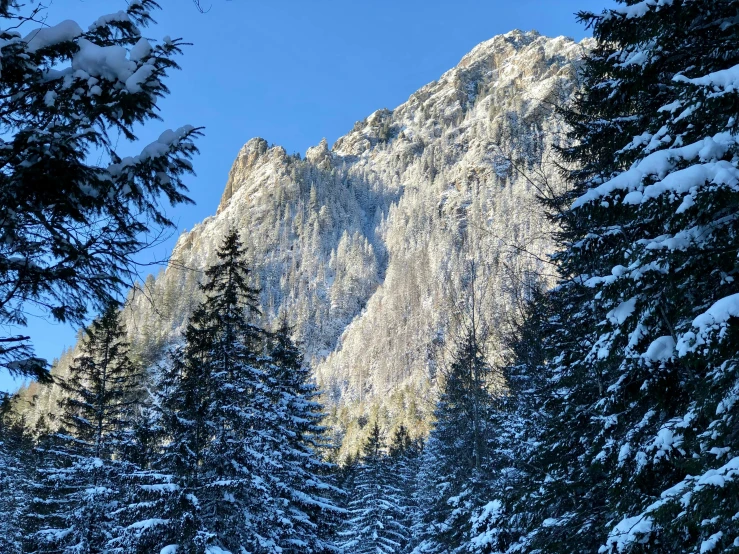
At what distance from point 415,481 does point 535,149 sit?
3259 centimetres

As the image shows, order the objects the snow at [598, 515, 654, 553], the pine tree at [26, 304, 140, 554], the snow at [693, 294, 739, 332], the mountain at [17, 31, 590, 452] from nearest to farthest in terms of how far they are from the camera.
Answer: the snow at [693, 294, 739, 332], the snow at [598, 515, 654, 553], the pine tree at [26, 304, 140, 554], the mountain at [17, 31, 590, 452]

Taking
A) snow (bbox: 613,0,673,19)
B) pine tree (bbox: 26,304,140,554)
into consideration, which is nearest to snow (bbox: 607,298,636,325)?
snow (bbox: 613,0,673,19)

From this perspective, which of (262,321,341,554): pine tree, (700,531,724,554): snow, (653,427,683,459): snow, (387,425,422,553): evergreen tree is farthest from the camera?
(387,425,422,553): evergreen tree

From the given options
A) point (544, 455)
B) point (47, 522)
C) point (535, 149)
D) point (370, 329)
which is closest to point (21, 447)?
point (47, 522)

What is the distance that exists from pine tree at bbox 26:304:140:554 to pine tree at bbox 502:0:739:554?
44.7 feet

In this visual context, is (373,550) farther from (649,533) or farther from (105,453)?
(649,533)

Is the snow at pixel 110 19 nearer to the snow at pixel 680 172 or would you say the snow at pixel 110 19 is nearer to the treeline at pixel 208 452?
the snow at pixel 680 172

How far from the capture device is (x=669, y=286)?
15.6ft

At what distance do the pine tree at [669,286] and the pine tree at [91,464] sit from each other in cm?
1363

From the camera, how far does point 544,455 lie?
935 centimetres

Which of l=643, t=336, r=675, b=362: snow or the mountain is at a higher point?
the mountain

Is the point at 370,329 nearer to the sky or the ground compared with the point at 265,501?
nearer to the sky

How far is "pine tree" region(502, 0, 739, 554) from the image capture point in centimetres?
387

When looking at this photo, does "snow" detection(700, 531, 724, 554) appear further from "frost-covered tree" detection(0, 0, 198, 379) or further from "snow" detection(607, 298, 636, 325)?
"frost-covered tree" detection(0, 0, 198, 379)
